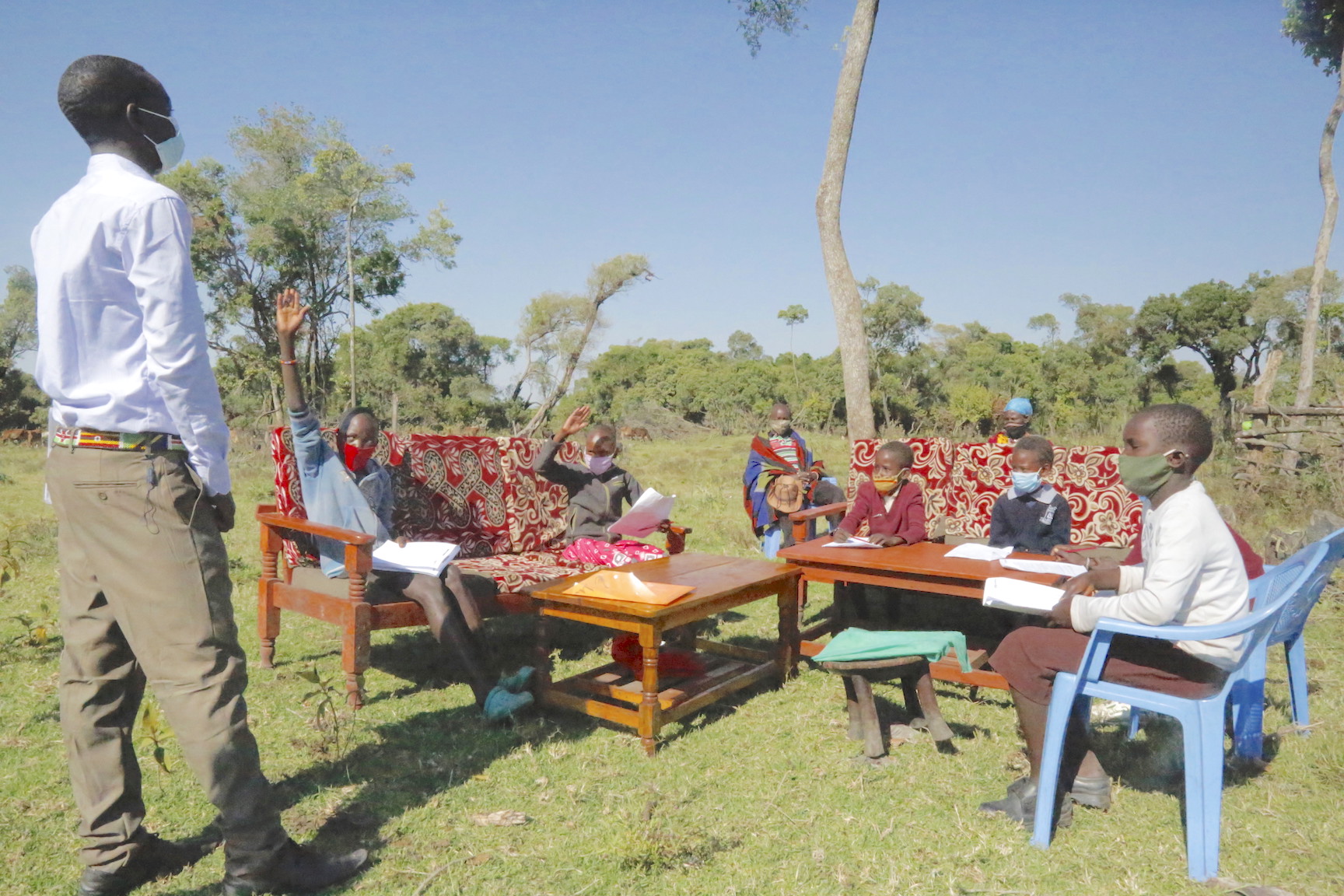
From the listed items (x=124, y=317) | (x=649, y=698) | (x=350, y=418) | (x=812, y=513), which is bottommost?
(x=649, y=698)

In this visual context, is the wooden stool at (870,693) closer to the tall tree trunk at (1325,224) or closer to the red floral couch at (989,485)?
the red floral couch at (989,485)

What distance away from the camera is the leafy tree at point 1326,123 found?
49.6ft

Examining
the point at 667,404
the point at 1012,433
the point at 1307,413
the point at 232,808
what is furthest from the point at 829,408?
the point at 232,808

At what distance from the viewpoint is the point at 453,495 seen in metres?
5.89

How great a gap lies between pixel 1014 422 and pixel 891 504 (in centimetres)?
200

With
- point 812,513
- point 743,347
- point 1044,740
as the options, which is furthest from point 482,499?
point 743,347

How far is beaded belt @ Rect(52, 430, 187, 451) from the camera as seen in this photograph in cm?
242

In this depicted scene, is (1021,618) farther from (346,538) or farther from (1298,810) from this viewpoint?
(346,538)

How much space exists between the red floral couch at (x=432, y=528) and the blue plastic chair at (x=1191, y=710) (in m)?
2.79

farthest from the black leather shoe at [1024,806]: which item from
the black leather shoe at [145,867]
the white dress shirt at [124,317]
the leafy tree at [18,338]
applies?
the leafy tree at [18,338]

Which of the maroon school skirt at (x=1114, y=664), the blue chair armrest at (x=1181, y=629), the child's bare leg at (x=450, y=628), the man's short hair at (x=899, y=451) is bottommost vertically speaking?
the child's bare leg at (x=450, y=628)

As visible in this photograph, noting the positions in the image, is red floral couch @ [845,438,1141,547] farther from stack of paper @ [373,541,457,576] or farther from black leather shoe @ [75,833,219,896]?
black leather shoe @ [75,833,219,896]

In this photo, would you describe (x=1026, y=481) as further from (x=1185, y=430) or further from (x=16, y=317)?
(x=16, y=317)

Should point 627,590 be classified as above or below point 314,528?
below
